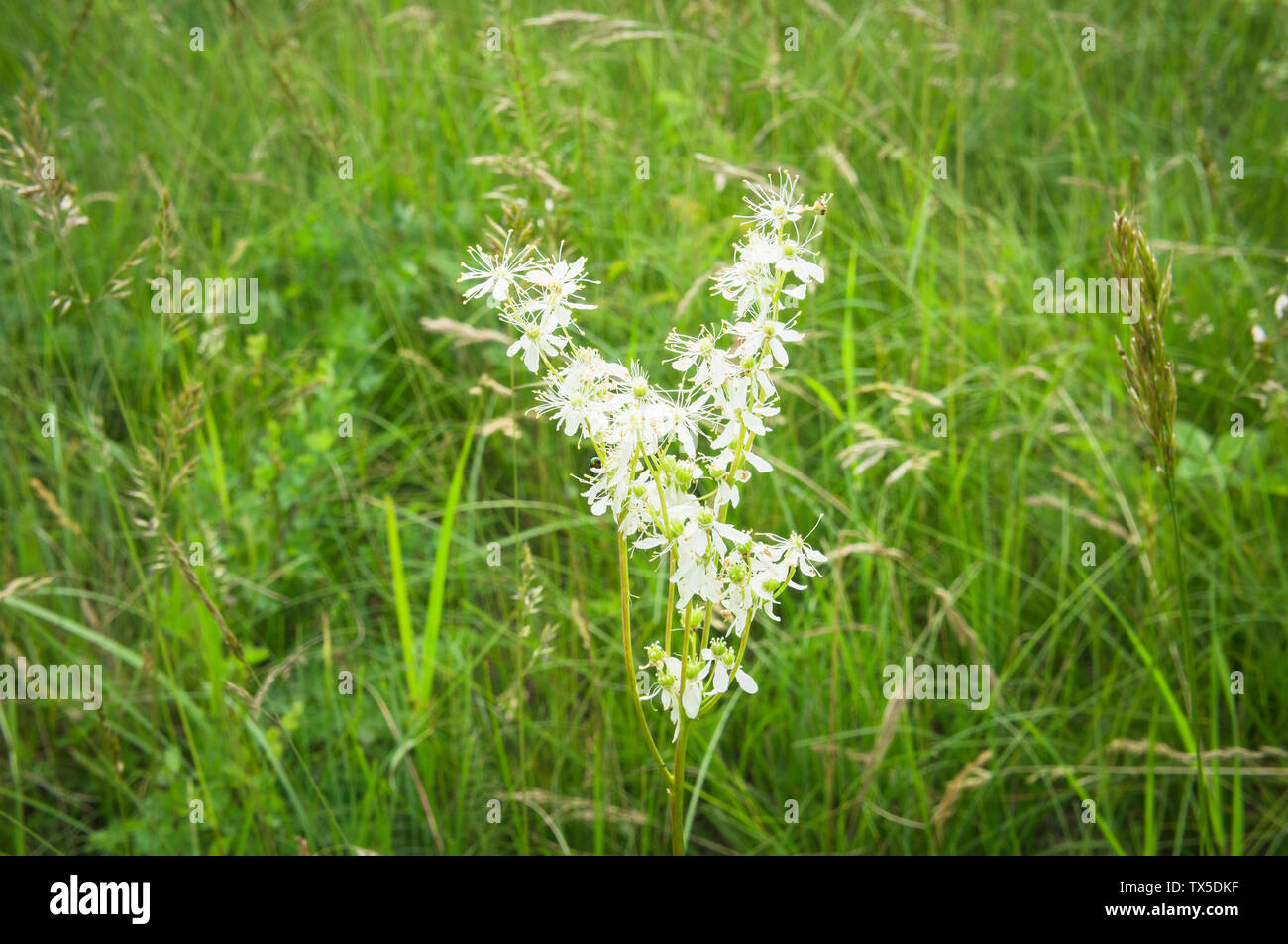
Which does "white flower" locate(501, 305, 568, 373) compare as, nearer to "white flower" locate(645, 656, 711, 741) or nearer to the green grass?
"white flower" locate(645, 656, 711, 741)

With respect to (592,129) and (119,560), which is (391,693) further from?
(592,129)

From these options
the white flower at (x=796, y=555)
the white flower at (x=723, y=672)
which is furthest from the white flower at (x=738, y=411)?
the white flower at (x=723, y=672)

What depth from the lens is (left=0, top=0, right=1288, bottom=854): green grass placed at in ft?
7.54

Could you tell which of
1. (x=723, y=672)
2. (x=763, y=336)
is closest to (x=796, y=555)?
(x=723, y=672)

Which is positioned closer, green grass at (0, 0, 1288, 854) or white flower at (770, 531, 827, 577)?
white flower at (770, 531, 827, 577)

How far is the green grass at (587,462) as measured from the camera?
90.4 inches

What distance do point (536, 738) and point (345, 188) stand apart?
2.24 metres

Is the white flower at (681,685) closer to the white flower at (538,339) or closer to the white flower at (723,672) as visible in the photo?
the white flower at (723,672)

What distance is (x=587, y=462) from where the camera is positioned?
2.99m

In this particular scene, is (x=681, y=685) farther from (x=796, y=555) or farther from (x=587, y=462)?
(x=587, y=462)

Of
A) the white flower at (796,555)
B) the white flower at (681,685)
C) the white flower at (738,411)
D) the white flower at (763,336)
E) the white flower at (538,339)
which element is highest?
the white flower at (538,339)

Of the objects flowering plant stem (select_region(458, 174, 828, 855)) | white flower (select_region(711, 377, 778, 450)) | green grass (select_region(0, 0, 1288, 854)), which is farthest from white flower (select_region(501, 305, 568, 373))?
green grass (select_region(0, 0, 1288, 854))

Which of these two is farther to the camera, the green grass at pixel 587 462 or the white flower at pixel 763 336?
the green grass at pixel 587 462
